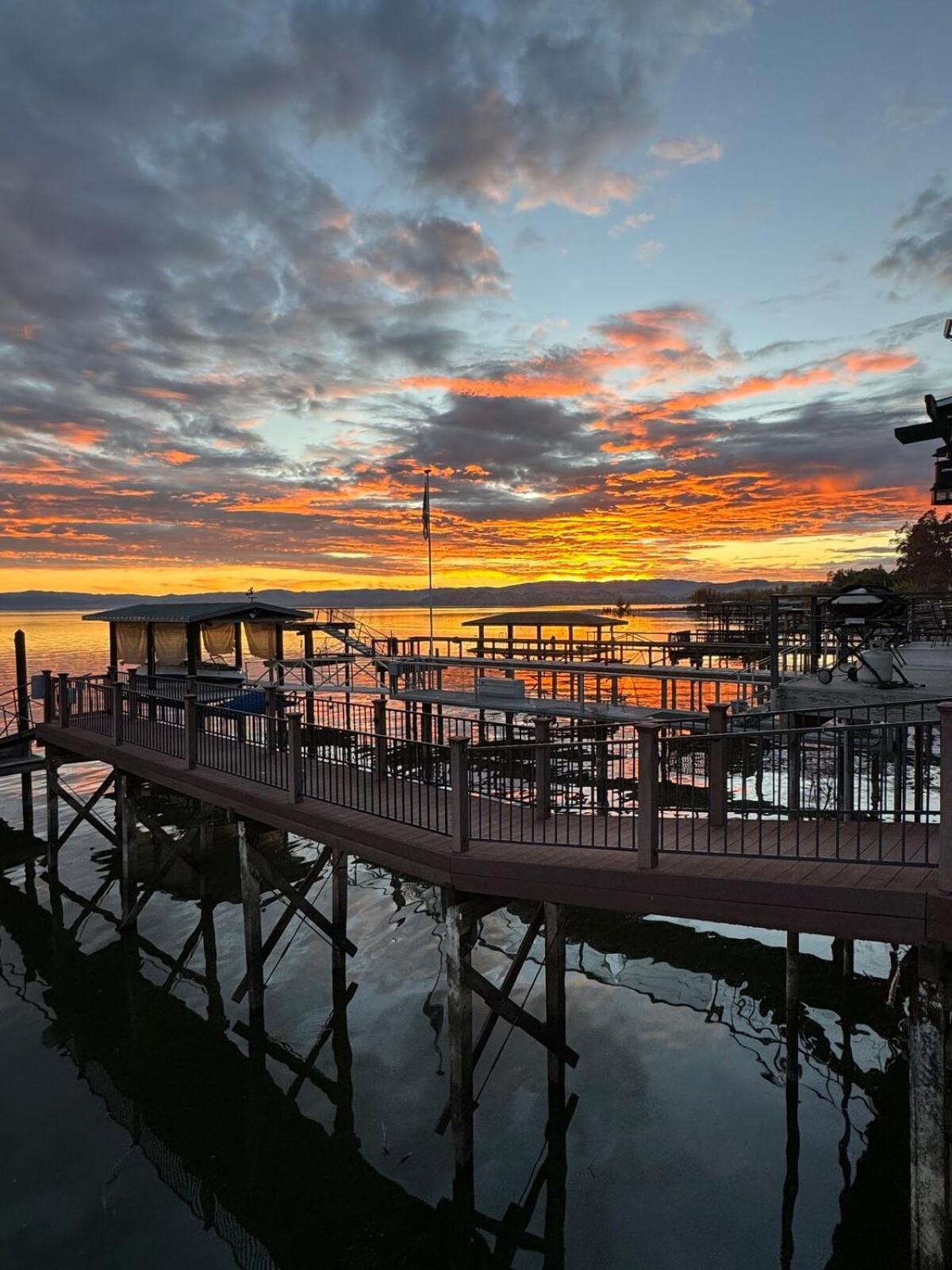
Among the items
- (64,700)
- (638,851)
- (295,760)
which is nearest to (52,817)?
(64,700)

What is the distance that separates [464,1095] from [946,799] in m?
6.30

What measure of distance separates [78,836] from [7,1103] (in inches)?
568

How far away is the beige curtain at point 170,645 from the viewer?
68.1 feet

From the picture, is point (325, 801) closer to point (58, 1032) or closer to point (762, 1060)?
point (58, 1032)

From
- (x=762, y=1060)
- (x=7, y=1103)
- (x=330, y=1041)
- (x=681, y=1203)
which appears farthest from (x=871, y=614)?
(x=7, y=1103)

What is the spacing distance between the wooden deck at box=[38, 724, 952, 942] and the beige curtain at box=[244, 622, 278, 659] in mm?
10931

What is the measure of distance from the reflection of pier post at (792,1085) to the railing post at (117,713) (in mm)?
14157

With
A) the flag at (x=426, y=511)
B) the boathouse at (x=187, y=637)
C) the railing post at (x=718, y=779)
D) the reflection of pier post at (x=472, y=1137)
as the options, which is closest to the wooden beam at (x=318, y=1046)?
the reflection of pier post at (x=472, y=1137)

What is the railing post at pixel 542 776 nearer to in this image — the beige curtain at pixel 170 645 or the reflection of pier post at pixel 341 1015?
the reflection of pier post at pixel 341 1015

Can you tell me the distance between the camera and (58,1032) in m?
12.9

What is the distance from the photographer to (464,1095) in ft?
29.5

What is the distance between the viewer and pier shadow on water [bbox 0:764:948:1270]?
8469mm

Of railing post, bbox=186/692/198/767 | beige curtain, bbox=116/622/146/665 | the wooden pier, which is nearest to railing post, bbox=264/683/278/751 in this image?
the wooden pier

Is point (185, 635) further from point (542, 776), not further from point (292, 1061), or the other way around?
point (542, 776)
